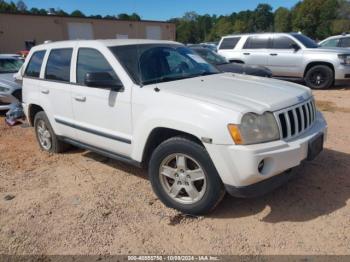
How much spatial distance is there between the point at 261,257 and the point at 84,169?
2.86 m

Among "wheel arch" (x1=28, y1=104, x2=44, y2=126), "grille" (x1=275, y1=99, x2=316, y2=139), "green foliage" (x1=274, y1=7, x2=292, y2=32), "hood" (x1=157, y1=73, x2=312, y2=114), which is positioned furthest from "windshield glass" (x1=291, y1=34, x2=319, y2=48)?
"green foliage" (x1=274, y1=7, x2=292, y2=32)

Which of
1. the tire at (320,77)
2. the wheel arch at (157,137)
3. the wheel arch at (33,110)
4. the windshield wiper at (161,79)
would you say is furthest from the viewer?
the tire at (320,77)

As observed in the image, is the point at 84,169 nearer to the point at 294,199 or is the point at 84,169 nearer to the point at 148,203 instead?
the point at 148,203

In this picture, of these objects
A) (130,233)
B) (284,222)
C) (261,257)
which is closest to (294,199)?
(284,222)

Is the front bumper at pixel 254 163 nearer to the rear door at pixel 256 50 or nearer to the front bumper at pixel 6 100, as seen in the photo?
the front bumper at pixel 6 100

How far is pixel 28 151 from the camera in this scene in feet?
19.2

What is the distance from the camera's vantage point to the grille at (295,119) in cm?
319

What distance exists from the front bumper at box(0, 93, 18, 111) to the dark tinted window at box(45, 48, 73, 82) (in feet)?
12.1

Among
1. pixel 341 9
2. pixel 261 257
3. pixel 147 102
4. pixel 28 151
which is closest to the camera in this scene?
pixel 261 257

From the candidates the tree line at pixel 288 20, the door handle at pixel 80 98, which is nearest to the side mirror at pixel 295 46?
the door handle at pixel 80 98

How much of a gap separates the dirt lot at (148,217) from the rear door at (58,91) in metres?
0.66

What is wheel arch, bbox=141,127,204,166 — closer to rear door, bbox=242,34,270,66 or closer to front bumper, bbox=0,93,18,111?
front bumper, bbox=0,93,18,111

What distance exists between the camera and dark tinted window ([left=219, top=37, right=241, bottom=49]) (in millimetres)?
12453

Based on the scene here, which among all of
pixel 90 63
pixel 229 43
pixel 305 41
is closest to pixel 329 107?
pixel 305 41
